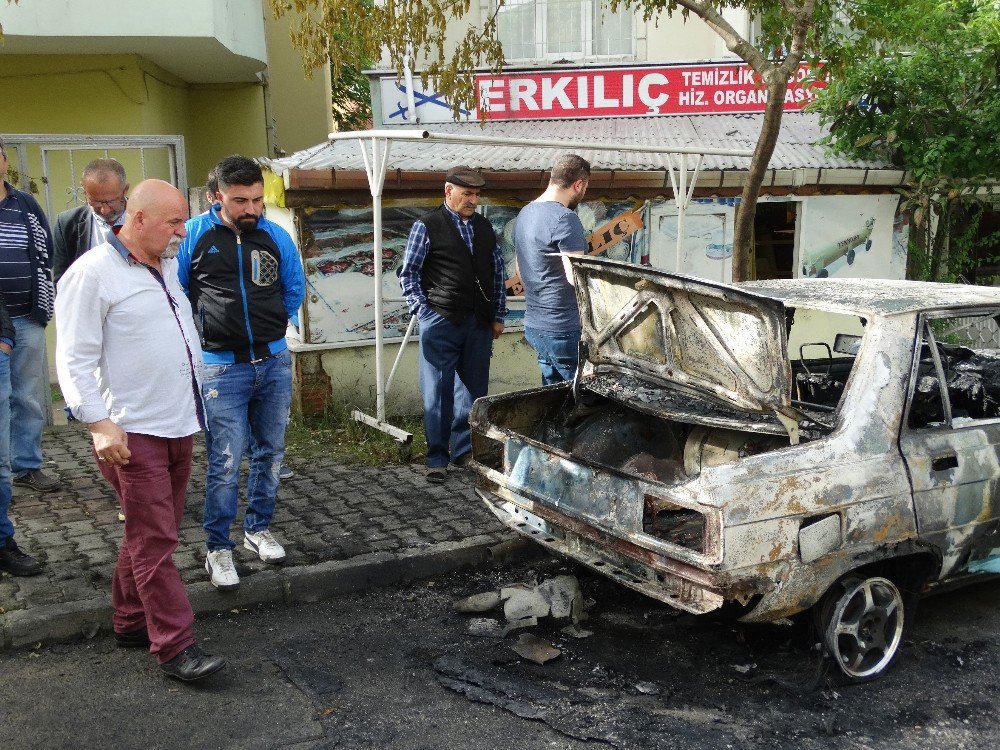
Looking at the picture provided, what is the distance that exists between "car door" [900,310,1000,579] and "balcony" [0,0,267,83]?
770 cm

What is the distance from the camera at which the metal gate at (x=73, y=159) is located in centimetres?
738

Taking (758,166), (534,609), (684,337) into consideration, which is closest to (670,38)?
(758,166)

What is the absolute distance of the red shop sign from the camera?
10.5 meters

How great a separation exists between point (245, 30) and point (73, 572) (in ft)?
Result: 24.6

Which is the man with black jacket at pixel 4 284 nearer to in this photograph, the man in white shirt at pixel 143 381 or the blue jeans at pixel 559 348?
the man in white shirt at pixel 143 381

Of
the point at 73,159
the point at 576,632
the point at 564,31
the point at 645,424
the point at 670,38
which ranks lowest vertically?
the point at 576,632

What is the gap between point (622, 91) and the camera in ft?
34.7

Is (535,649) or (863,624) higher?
(863,624)

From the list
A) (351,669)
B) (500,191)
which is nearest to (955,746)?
(351,669)

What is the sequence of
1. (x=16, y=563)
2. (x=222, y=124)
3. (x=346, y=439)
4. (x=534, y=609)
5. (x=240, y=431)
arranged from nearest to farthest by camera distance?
(x=534, y=609) < (x=240, y=431) < (x=16, y=563) < (x=346, y=439) < (x=222, y=124)

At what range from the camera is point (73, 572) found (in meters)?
4.59

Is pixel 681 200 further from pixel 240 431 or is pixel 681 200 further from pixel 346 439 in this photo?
pixel 240 431

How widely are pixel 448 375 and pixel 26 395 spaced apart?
8.38 feet

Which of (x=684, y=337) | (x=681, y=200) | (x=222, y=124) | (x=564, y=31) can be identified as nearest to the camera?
(x=684, y=337)
